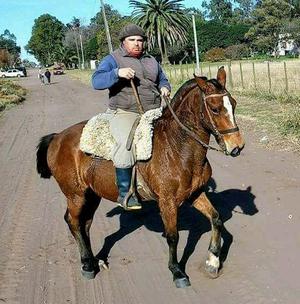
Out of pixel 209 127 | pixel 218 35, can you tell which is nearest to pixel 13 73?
pixel 218 35

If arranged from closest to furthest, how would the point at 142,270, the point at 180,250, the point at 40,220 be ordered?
the point at 142,270
the point at 180,250
the point at 40,220

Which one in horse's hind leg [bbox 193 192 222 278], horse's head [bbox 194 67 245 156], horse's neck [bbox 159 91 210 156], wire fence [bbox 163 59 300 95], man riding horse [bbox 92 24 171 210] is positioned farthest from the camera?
wire fence [bbox 163 59 300 95]

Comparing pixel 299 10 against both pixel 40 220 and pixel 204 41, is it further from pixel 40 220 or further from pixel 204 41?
pixel 40 220

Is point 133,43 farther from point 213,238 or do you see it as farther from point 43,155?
point 213,238

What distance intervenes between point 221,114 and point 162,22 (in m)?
79.7

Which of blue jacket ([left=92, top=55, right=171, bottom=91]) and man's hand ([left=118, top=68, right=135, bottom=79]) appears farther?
blue jacket ([left=92, top=55, right=171, bottom=91])

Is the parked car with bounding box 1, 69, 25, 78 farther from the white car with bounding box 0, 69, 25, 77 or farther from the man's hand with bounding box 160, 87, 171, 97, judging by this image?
the man's hand with bounding box 160, 87, 171, 97

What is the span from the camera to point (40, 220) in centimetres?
752

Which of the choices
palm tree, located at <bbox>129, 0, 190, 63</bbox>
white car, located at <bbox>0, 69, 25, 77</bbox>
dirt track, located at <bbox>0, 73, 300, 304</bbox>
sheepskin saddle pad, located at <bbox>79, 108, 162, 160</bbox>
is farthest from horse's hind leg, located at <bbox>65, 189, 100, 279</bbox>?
white car, located at <bbox>0, 69, 25, 77</bbox>

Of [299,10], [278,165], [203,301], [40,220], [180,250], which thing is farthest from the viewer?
[299,10]

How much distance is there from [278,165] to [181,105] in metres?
5.20

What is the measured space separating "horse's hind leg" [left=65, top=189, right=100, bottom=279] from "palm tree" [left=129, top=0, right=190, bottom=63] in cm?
7449

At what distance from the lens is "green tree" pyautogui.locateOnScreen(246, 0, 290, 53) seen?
87.7m

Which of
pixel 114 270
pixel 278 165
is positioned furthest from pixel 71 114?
pixel 114 270
